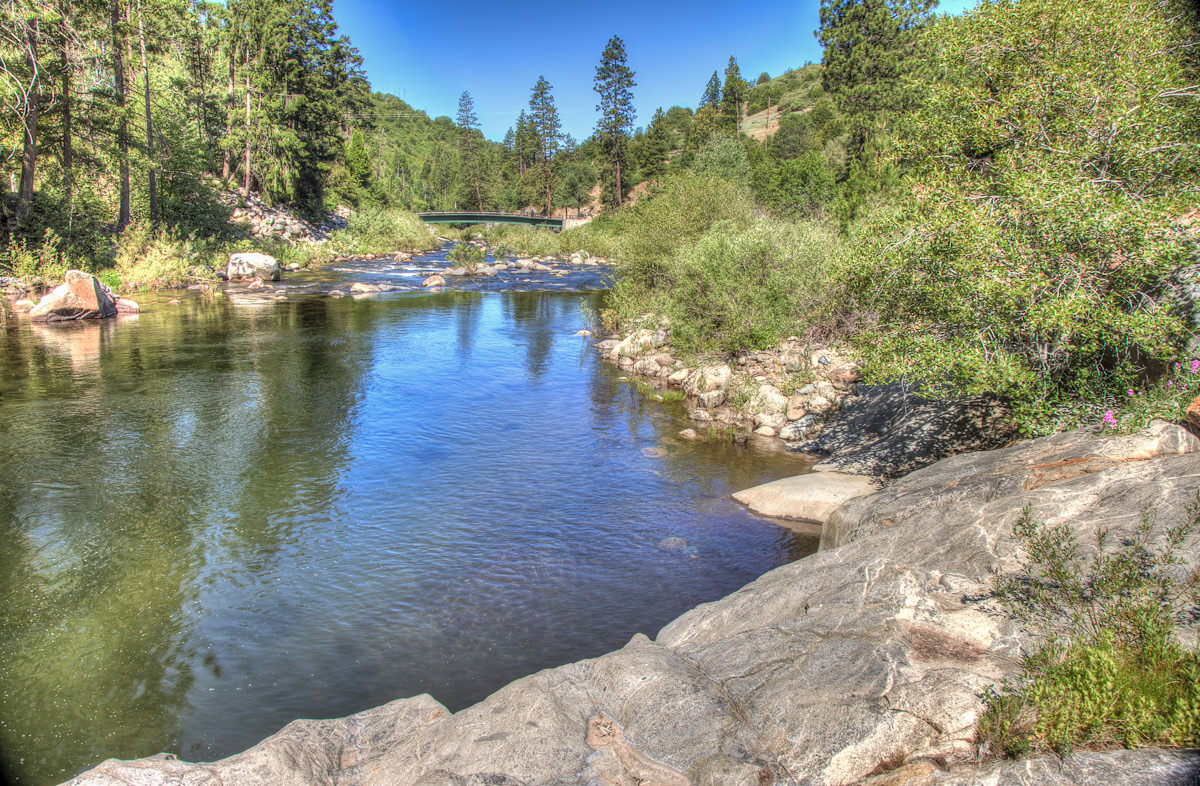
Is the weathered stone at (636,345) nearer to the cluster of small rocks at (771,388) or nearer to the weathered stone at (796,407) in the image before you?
the cluster of small rocks at (771,388)

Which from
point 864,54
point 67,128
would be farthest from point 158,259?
point 864,54

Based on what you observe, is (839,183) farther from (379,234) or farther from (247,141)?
A: (247,141)

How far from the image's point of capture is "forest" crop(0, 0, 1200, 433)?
10.2m

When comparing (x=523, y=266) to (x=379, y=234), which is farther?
(x=379, y=234)

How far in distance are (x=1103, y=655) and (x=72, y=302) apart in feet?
113

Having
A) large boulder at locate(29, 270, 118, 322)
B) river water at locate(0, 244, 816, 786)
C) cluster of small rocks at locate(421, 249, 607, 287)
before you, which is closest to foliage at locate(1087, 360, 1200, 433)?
river water at locate(0, 244, 816, 786)

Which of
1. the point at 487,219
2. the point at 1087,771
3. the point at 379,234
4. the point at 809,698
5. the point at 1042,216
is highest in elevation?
the point at 487,219

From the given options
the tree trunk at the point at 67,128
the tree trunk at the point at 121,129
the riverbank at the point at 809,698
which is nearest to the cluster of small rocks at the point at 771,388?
the riverbank at the point at 809,698

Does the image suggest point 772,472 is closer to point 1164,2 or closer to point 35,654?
point 1164,2

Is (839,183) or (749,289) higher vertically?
(839,183)

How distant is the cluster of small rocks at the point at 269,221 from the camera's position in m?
52.7

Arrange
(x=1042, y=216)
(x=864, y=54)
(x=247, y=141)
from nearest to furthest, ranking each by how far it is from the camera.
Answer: (x=1042, y=216), (x=864, y=54), (x=247, y=141)

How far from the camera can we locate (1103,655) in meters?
4.85

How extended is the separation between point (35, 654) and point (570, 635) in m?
6.67
